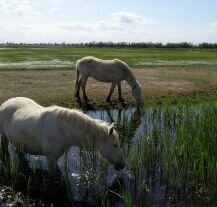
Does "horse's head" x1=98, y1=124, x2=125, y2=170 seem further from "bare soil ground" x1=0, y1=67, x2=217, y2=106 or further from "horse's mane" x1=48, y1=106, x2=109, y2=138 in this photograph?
"bare soil ground" x1=0, y1=67, x2=217, y2=106

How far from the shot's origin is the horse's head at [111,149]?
777cm

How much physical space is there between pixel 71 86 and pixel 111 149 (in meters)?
13.2

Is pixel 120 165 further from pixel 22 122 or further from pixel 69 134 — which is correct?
pixel 22 122

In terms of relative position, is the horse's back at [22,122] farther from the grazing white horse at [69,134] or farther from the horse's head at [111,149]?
the horse's head at [111,149]

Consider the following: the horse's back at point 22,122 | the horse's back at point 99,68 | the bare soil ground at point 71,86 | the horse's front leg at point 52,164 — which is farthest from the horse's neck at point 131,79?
the horse's front leg at point 52,164

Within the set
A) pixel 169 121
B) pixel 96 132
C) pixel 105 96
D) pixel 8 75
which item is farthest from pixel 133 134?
pixel 8 75

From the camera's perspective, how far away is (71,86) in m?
20.7

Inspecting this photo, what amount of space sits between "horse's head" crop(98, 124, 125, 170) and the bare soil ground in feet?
27.8

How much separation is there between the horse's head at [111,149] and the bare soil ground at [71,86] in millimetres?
8474

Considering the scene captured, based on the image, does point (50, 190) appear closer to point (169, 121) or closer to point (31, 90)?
point (169, 121)

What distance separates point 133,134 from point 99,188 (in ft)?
14.6

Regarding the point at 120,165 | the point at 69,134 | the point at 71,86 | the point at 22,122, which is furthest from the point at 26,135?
the point at 71,86

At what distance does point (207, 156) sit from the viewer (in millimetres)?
7477

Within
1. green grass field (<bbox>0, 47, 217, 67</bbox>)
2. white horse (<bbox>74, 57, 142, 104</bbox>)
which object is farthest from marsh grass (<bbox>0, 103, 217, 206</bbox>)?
green grass field (<bbox>0, 47, 217, 67</bbox>)
